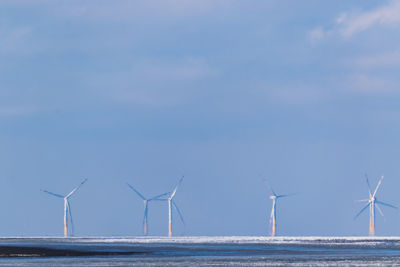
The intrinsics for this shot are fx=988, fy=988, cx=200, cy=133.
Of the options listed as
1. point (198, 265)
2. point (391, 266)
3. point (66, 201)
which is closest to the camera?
point (391, 266)

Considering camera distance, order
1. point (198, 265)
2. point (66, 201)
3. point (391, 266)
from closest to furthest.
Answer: point (391, 266) < point (198, 265) < point (66, 201)

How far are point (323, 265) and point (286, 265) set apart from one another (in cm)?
348

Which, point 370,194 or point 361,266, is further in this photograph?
point 370,194

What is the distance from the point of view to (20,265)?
8619 cm

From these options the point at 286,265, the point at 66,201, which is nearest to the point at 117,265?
the point at 286,265

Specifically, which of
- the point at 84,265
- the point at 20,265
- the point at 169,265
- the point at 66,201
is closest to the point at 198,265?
the point at 169,265

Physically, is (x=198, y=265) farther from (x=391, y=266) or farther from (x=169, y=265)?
(x=391, y=266)

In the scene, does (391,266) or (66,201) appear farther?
(66,201)

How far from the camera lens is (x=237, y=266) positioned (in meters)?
84.2

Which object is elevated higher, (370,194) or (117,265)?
(370,194)

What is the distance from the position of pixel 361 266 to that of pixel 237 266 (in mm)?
10434

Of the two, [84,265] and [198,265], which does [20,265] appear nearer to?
[84,265]

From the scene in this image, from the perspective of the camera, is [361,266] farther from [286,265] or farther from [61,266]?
[61,266]

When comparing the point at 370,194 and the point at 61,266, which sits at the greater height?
the point at 370,194
